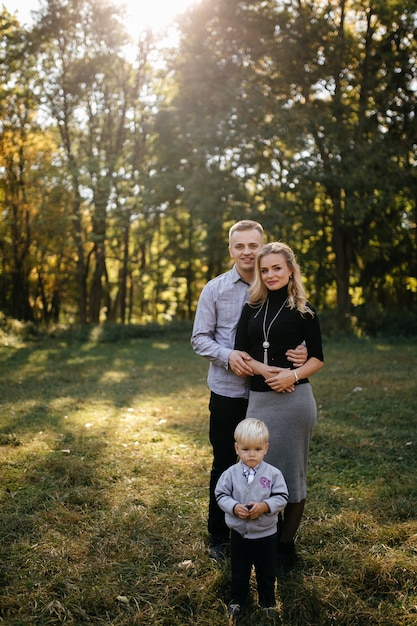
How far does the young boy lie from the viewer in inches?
124

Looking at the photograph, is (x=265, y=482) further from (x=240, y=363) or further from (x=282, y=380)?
(x=240, y=363)

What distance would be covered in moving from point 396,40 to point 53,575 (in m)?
20.0

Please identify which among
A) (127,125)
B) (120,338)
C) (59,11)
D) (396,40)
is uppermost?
(59,11)

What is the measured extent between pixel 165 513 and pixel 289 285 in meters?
2.27

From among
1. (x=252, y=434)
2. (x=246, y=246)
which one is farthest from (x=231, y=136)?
(x=252, y=434)

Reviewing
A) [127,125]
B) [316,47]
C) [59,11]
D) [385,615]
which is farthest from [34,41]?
[385,615]

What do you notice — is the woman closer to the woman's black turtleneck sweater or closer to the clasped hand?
the woman's black turtleneck sweater

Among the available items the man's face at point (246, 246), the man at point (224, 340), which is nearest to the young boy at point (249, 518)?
the man at point (224, 340)

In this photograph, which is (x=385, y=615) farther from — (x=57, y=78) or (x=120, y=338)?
(x=57, y=78)

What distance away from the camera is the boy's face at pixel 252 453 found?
3180 mm

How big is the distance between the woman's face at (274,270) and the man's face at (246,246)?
0.88 ft

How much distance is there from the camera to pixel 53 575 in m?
3.52

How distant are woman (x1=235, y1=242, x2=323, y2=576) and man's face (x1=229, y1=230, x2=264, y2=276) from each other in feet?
0.78

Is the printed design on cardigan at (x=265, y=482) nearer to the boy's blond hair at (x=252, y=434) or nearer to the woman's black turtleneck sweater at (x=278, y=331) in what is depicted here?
the boy's blond hair at (x=252, y=434)
